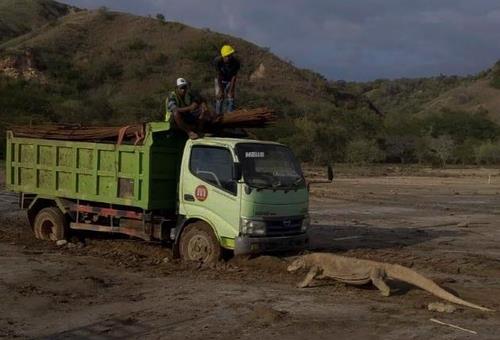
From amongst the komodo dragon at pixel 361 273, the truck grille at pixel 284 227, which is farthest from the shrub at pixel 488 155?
the komodo dragon at pixel 361 273

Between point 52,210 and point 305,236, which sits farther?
point 52,210

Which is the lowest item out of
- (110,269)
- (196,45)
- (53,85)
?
(110,269)

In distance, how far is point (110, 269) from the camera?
12.0 metres

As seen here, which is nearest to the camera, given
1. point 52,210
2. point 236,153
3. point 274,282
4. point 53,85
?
point 274,282

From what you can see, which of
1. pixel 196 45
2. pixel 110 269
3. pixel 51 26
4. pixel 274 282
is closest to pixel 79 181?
pixel 110 269

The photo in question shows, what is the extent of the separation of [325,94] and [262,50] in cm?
946

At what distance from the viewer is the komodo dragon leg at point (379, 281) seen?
10211 millimetres

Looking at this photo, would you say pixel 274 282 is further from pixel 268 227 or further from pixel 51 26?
pixel 51 26

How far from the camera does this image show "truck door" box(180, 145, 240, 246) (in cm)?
1176

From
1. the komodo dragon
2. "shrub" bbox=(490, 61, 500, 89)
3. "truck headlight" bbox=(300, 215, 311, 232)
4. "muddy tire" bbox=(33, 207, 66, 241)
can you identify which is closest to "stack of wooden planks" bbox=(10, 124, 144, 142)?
Answer: "muddy tire" bbox=(33, 207, 66, 241)

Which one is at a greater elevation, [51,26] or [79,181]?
[51,26]

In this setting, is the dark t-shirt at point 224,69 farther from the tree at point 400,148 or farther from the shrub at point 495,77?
the shrub at point 495,77

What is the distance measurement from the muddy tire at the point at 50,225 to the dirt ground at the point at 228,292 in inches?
13.4

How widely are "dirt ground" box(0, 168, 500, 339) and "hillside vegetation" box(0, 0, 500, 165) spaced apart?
3222 cm
